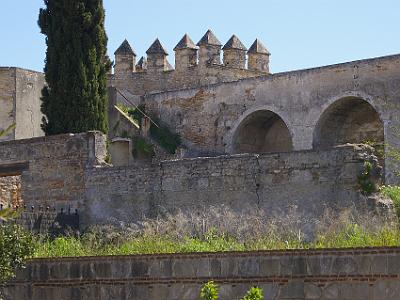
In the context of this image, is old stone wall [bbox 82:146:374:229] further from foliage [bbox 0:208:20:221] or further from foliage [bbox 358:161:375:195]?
foliage [bbox 0:208:20:221]

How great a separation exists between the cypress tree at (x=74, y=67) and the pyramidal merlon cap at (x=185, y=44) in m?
11.9

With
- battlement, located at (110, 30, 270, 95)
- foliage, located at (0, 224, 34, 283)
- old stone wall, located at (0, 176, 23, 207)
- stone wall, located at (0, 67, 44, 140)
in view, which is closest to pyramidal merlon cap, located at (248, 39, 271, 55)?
battlement, located at (110, 30, 270, 95)

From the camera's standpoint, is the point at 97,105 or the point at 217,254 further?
the point at 97,105

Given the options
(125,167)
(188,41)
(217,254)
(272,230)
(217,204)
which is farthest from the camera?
(188,41)

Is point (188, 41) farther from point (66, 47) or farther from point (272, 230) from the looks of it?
point (272, 230)

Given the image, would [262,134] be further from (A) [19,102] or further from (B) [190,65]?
(A) [19,102]

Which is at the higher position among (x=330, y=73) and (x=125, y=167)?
(x=330, y=73)

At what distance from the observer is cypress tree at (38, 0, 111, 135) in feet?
90.7

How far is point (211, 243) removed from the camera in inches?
→ 671

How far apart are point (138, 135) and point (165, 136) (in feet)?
5.39

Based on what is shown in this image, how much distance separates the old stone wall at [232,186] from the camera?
2003 cm

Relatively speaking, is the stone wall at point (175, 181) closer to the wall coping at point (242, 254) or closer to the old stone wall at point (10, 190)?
the old stone wall at point (10, 190)

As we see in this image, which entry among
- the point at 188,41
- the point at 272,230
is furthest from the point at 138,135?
the point at 272,230

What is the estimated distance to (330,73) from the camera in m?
32.9
